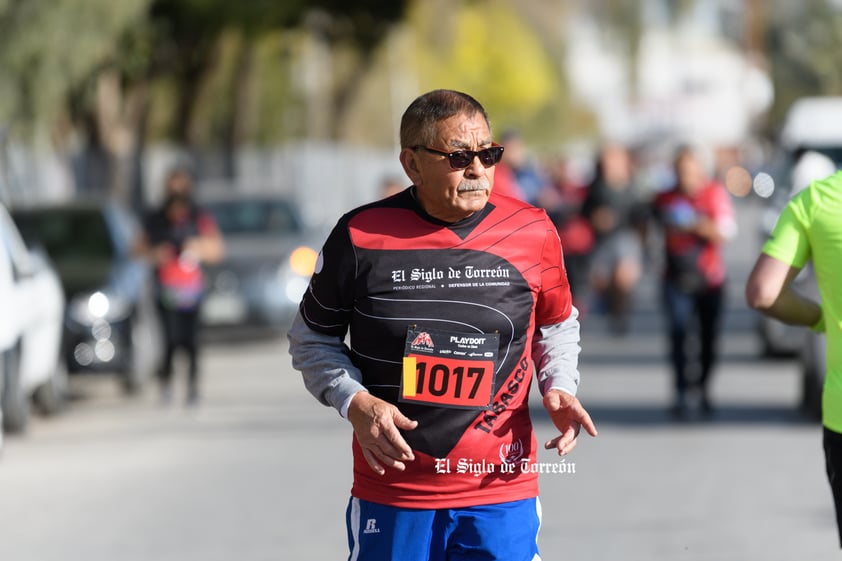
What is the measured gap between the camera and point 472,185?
15.0 ft

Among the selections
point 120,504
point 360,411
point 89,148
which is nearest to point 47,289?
point 120,504

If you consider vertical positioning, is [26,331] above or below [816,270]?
below

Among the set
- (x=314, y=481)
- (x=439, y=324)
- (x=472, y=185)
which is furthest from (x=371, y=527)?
(x=314, y=481)

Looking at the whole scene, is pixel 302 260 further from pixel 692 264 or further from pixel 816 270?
pixel 816 270

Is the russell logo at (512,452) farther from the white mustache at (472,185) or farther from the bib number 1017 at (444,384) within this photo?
the white mustache at (472,185)

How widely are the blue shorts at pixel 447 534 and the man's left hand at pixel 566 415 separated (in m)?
0.20

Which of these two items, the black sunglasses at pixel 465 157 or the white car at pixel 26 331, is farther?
the white car at pixel 26 331

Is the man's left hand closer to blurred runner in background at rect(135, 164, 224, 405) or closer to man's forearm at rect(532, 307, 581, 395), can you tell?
man's forearm at rect(532, 307, 581, 395)

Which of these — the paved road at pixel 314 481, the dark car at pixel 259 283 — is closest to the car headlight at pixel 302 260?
the dark car at pixel 259 283

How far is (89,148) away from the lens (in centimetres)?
2783

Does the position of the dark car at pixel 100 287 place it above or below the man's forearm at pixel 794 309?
below

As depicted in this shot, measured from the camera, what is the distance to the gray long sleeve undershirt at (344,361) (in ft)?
15.0

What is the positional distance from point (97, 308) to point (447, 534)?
10.3m

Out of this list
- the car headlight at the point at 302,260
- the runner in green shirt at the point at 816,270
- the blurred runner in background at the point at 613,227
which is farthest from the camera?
the blurred runner in background at the point at 613,227
